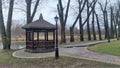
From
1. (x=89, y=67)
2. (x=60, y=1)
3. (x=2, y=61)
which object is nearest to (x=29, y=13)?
(x=60, y=1)

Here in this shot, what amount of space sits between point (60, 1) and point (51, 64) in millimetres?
20691

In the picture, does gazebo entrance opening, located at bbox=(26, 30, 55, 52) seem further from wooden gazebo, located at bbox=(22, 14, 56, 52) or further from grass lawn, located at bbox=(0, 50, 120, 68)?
grass lawn, located at bbox=(0, 50, 120, 68)

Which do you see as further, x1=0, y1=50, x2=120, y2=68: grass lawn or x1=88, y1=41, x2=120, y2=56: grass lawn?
x1=88, y1=41, x2=120, y2=56: grass lawn

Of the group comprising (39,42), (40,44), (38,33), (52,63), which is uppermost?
(38,33)

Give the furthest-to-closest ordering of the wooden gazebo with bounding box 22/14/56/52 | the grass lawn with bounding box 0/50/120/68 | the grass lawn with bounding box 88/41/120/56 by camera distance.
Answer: the wooden gazebo with bounding box 22/14/56/52 < the grass lawn with bounding box 88/41/120/56 < the grass lawn with bounding box 0/50/120/68

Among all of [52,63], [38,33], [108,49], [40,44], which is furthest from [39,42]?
[52,63]

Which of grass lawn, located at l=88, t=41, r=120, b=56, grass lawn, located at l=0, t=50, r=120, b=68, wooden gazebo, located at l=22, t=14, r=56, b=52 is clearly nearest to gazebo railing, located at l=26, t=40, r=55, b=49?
wooden gazebo, located at l=22, t=14, r=56, b=52

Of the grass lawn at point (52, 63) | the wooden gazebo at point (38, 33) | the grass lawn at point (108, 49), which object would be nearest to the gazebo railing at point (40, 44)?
the wooden gazebo at point (38, 33)

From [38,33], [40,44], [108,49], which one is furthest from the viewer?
[38,33]

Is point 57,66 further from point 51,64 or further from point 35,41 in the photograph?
point 35,41

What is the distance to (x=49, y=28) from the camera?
23.2 m

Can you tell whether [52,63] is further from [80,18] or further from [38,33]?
[80,18]

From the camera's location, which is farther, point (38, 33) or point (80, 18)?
point (80, 18)

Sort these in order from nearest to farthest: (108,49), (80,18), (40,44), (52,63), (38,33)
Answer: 1. (52,63)
2. (108,49)
3. (40,44)
4. (38,33)
5. (80,18)
